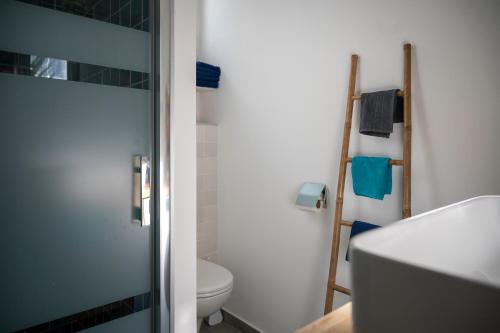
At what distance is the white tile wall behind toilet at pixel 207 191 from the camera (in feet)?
7.91

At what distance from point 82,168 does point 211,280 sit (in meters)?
1.19

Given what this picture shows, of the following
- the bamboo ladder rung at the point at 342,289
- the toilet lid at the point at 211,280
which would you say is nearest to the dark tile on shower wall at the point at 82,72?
the toilet lid at the point at 211,280

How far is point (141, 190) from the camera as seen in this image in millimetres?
1255

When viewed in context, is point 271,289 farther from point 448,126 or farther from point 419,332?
point 419,332

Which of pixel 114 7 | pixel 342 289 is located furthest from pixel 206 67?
pixel 342 289

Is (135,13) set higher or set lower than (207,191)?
higher

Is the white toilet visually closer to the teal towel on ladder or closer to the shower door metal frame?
the shower door metal frame

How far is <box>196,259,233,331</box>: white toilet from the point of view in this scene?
187cm

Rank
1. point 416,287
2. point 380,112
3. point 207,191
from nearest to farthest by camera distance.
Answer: point 416,287 < point 380,112 < point 207,191

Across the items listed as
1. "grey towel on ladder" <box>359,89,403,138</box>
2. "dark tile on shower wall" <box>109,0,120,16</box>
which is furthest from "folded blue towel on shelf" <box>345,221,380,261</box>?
"dark tile on shower wall" <box>109,0,120,16</box>

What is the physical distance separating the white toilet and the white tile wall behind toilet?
363 millimetres

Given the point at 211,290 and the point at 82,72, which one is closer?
the point at 82,72

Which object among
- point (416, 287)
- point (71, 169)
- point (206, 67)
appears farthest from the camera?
point (206, 67)

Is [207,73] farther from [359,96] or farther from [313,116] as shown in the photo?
[359,96]
